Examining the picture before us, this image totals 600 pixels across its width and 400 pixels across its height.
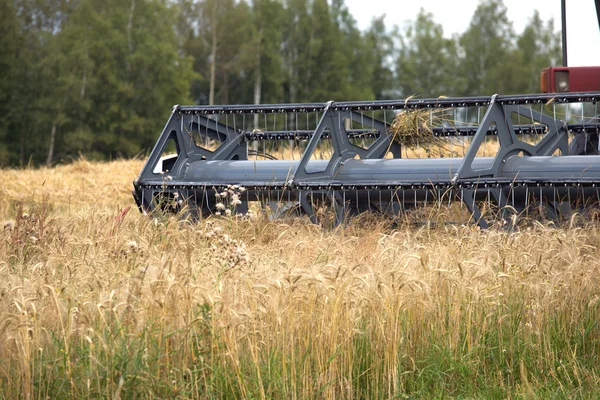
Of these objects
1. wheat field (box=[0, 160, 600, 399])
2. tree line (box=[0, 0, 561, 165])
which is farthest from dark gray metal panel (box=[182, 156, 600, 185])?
tree line (box=[0, 0, 561, 165])

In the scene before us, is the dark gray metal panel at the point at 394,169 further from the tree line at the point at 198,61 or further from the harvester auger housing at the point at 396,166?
the tree line at the point at 198,61

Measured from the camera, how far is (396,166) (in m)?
7.28

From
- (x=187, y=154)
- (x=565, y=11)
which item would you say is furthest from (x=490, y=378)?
(x=565, y=11)

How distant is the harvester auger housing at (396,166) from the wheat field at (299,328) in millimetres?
1774

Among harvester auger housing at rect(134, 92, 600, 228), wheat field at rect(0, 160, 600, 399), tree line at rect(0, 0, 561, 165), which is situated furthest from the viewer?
tree line at rect(0, 0, 561, 165)

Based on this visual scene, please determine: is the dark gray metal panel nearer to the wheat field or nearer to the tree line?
the wheat field

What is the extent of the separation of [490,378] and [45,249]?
3.03m

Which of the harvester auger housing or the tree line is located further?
the tree line

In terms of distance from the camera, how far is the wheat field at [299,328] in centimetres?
353

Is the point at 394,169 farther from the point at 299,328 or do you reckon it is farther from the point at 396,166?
the point at 299,328

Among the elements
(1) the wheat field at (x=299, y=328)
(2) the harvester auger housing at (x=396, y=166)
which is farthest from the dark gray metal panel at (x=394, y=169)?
(1) the wheat field at (x=299, y=328)

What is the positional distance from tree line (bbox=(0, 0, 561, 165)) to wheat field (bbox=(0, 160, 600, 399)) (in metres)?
25.0

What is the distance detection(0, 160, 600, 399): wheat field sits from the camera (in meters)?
3.53

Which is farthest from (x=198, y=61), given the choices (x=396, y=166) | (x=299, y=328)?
(x=299, y=328)
